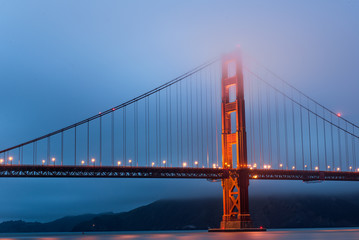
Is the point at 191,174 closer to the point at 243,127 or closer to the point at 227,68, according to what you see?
the point at 243,127

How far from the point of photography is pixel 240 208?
79.1m

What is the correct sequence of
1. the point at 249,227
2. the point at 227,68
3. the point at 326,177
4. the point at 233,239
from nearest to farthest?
the point at 233,239 < the point at 249,227 < the point at 227,68 < the point at 326,177

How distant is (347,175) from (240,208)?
98.1 feet

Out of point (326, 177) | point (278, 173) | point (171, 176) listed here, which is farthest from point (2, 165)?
point (326, 177)

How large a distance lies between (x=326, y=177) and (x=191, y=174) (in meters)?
26.0

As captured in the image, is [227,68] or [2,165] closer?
[2,165]

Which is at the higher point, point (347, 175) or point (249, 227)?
point (347, 175)

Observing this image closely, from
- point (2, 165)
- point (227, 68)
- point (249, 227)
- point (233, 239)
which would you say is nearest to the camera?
point (233, 239)

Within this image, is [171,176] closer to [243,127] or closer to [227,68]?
[243,127]

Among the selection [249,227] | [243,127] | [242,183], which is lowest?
[249,227]

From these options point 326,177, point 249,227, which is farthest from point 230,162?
point 326,177

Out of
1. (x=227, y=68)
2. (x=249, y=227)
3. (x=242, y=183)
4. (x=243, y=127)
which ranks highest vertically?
(x=227, y=68)

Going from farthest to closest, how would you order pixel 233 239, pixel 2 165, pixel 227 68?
pixel 227 68
pixel 2 165
pixel 233 239

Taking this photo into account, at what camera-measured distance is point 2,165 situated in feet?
237
